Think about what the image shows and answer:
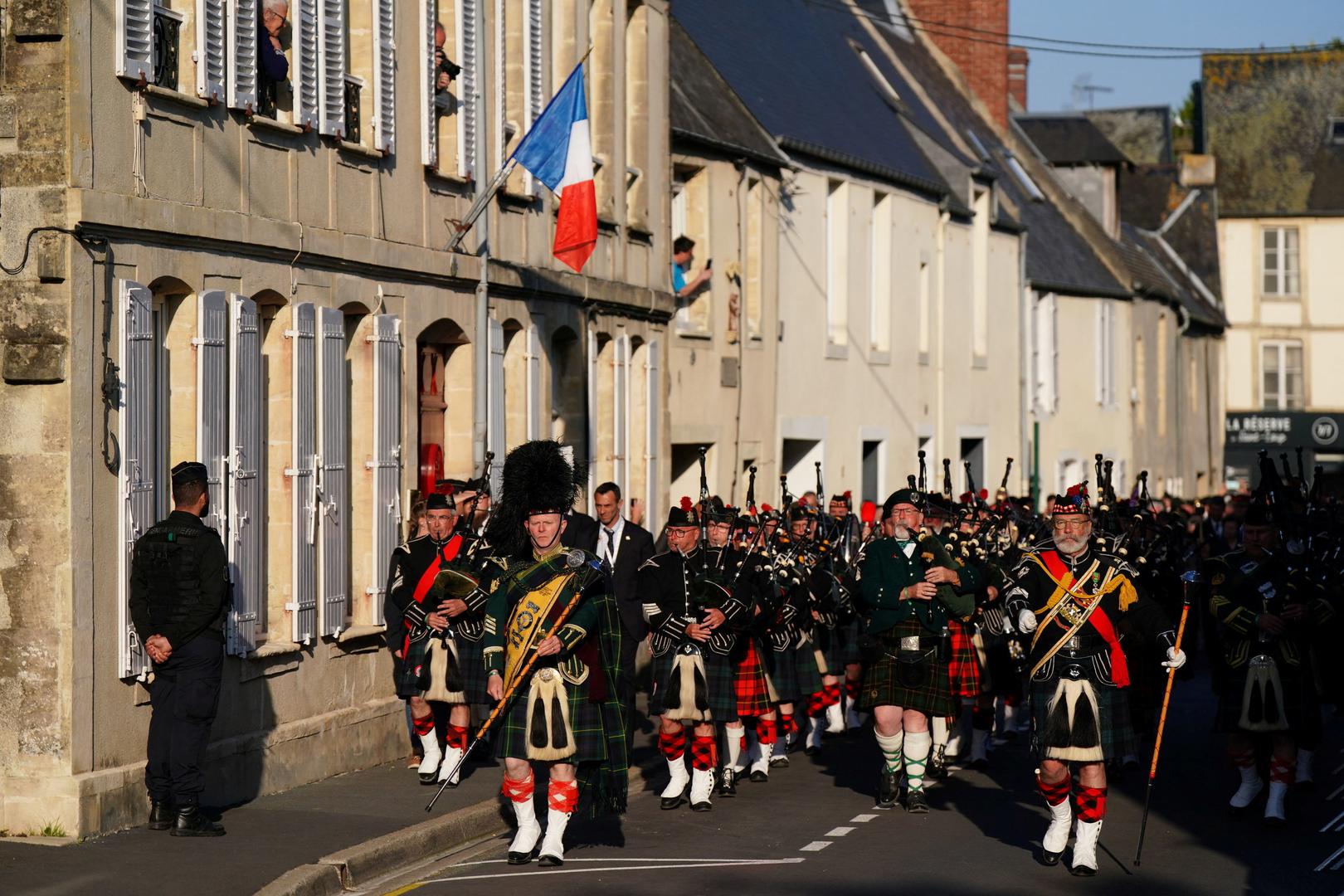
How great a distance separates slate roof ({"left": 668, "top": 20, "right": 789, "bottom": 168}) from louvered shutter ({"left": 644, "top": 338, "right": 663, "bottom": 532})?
286cm

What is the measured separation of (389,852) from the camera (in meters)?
11.5

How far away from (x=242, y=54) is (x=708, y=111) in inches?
517

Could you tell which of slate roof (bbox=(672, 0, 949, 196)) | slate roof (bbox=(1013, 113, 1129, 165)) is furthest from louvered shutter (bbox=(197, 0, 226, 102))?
slate roof (bbox=(1013, 113, 1129, 165))

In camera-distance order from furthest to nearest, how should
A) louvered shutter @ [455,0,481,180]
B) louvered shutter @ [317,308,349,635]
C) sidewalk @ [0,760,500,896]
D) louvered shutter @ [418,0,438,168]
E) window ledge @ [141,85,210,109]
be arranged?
louvered shutter @ [455,0,481,180]
louvered shutter @ [418,0,438,168]
louvered shutter @ [317,308,349,635]
window ledge @ [141,85,210,109]
sidewalk @ [0,760,500,896]

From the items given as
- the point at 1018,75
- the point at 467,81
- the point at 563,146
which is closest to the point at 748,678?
the point at 563,146

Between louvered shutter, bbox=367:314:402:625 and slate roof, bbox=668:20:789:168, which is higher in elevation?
slate roof, bbox=668:20:789:168

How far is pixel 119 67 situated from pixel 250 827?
13.8 ft

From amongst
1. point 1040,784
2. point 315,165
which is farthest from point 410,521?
point 1040,784

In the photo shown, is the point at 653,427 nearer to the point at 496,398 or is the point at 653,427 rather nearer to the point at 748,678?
the point at 496,398

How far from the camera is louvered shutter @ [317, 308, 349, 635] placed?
48.1 feet

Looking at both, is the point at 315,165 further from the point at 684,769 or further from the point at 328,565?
the point at 684,769

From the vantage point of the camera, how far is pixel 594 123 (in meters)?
21.2

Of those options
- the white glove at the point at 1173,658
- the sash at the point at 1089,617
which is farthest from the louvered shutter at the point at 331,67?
the white glove at the point at 1173,658

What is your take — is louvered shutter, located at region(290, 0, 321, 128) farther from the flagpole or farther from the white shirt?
the white shirt
